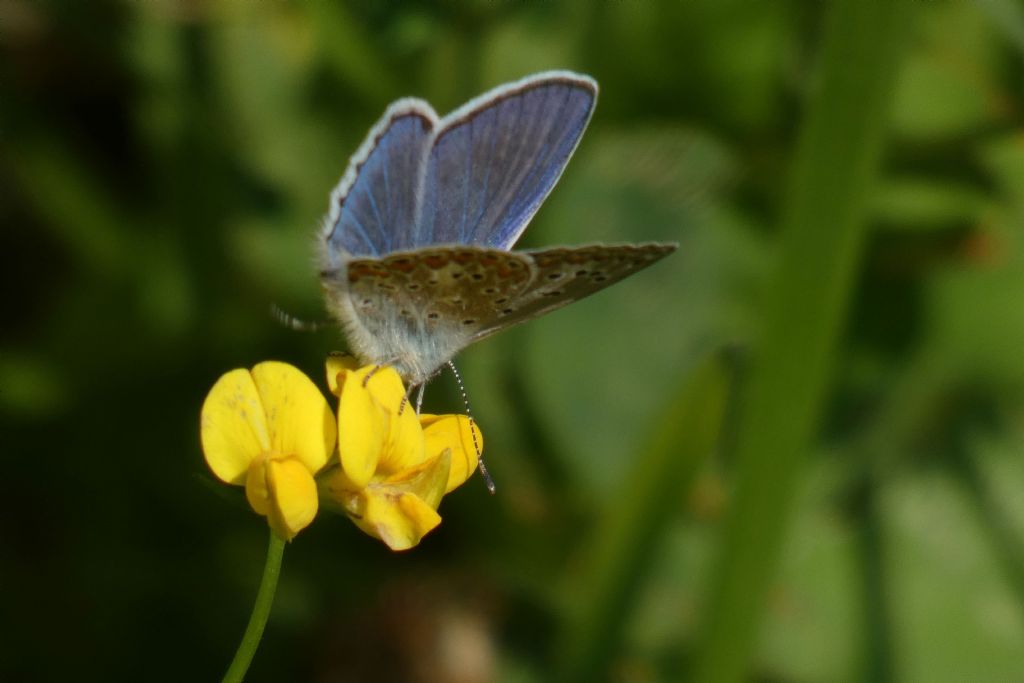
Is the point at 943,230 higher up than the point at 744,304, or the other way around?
the point at 943,230

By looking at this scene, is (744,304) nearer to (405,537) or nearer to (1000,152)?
(1000,152)

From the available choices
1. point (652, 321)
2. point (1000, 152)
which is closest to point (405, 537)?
point (652, 321)

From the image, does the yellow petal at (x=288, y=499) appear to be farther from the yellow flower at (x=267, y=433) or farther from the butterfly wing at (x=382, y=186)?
the butterfly wing at (x=382, y=186)

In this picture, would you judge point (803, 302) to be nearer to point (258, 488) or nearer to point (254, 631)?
point (258, 488)

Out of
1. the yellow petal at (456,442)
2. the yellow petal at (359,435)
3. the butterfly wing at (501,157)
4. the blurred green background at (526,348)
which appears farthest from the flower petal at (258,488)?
the blurred green background at (526,348)

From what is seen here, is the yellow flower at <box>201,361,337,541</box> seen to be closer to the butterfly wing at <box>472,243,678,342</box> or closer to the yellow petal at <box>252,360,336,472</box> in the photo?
the yellow petal at <box>252,360,336,472</box>

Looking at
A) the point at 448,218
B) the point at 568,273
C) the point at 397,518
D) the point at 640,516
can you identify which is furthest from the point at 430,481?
the point at 640,516
